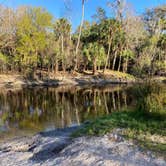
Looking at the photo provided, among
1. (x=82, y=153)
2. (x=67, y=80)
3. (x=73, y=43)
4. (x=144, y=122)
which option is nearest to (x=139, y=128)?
(x=144, y=122)

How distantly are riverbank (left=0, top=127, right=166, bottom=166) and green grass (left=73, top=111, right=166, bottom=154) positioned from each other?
1.21 feet

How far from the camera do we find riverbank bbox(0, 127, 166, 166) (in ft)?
22.8

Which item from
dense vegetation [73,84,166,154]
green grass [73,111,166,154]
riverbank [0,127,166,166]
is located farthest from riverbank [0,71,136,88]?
riverbank [0,127,166,166]

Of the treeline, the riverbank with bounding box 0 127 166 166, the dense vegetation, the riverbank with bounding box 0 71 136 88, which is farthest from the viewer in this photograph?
the treeline

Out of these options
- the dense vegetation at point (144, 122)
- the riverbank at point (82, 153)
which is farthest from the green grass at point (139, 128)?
the riverbank at point (82, 153)

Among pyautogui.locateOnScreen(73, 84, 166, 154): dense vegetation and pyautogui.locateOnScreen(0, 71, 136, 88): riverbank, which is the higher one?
pyautogui.locateOnScreen(73, 84, 166, 154): dense vegetation

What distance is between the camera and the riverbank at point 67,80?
43.4 meters

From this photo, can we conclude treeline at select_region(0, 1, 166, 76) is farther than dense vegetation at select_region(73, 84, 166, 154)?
Yes

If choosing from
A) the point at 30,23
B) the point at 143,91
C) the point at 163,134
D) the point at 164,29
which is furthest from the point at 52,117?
the point at 164,29

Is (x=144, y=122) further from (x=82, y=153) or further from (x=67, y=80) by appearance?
(x=67, y=80)

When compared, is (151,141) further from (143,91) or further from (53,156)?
(143,91)

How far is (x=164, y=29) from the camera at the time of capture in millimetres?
55062

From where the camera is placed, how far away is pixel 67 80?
4591 cm

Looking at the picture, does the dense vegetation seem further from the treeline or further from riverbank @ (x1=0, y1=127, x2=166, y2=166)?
the treeline
